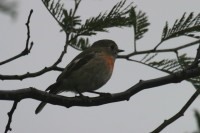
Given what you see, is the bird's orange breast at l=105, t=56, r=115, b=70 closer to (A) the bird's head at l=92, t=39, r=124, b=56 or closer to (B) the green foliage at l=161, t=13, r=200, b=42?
(A) the bird's head at l=92, t=39, r=124, b=56

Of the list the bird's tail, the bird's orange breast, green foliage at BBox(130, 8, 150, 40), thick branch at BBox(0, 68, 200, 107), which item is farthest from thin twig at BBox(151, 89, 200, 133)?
the bird's orange breast

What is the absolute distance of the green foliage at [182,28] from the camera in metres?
2.83

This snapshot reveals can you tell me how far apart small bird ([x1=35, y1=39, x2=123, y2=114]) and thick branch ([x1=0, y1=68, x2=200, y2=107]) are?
1799 mm

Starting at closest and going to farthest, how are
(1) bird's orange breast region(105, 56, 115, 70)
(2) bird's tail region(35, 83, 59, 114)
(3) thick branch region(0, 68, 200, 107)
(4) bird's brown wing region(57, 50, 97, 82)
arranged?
(3) thick branch region(0, 68, 200, 107) → (2) bird's tail region(35, 83, 59, 114) → (4) bird's brown wing region(57, 50, 97, 82) → (1) bird's orange breast region(105, 56, 115, 70)

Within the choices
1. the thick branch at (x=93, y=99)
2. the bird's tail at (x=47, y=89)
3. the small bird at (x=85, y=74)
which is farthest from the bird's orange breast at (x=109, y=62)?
the thick branch at (x=93, y=99)

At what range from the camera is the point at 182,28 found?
9.53 feet

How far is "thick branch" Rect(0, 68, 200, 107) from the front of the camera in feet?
9.11

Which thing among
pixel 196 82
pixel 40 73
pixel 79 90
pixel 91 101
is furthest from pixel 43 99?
pixel 79 90

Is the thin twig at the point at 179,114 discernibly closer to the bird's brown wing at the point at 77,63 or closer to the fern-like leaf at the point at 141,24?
the fern-like leaf at the point at 141,24

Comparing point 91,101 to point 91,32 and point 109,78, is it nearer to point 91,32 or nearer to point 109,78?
point 91,32

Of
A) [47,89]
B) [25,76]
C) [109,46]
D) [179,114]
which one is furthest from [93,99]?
[109,46]

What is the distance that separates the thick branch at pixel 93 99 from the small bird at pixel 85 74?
1799 mm

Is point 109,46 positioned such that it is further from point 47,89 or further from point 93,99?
point 93,99

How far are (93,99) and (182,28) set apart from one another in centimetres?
92
